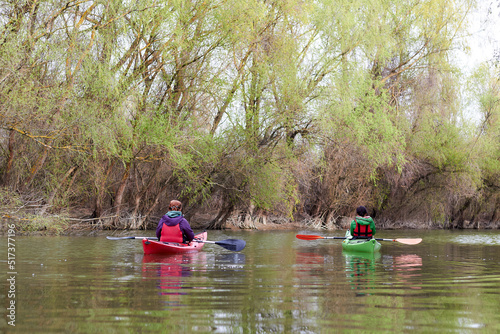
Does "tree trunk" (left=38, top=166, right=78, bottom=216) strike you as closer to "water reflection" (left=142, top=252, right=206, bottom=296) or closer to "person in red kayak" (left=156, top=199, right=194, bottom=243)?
"person in red kayak" (left=156, top=199, right=194, bottom=243)

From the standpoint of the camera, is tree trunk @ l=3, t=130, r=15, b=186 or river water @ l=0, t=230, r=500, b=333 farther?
tree trunk @ l=3, t=130, r=15, b=186

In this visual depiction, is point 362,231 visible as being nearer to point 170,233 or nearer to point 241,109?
point 170,233

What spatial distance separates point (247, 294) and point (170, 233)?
5.29 meters

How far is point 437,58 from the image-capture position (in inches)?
985

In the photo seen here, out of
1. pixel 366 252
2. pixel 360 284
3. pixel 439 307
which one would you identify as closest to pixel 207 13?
pixel 366 252

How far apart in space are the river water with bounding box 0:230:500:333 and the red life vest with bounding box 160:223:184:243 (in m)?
0.53

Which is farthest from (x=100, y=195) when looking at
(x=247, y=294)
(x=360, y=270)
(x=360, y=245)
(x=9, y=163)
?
(x=247, y=294)

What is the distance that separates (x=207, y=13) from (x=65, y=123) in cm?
608

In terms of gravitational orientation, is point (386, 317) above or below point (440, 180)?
below

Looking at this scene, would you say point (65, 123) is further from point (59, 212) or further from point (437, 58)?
point (437, 58)

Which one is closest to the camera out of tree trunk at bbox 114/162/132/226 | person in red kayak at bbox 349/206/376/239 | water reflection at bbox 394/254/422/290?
water reflection at bbox 394/254/422/290

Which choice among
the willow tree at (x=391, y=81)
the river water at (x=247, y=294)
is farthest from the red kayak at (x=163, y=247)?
the willow tree at (x=391, y=81)

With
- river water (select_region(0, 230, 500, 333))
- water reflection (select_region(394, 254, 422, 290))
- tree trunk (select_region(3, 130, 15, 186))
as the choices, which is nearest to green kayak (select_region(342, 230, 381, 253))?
water reflection (select_region(394, 254, 422, 290))

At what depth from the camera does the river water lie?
4379 mm
